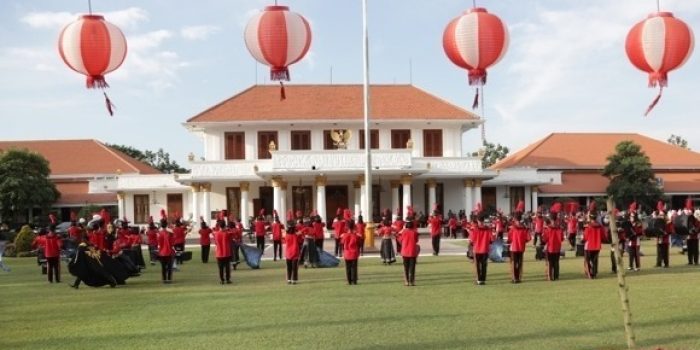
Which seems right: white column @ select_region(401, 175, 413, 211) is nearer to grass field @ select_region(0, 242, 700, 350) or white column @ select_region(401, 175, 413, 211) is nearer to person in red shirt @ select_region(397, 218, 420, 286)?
grass field @ select_region(0, 242, 700, 350)

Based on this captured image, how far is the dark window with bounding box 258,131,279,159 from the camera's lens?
3656 centimetres

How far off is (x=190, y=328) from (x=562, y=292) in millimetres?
6354

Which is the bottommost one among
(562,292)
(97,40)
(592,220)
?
(562,292)

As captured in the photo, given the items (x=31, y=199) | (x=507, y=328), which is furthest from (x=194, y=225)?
(x=507, y=328)

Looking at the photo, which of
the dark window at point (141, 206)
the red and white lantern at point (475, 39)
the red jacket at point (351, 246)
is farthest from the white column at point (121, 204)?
the red and white lantern at point (475, 39)

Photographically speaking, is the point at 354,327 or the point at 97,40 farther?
the point at 97,40

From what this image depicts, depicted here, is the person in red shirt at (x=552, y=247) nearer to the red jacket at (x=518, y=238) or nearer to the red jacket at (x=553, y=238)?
the red jacket at (x=553, y=238)

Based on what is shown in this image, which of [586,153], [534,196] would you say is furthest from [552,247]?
[586,153]

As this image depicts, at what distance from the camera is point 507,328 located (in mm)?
8844

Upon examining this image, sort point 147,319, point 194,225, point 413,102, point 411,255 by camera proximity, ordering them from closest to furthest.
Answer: point 147,319
point 411,255
point 194,225
point 413,102

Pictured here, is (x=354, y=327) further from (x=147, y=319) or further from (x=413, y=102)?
(x=413, y=102)

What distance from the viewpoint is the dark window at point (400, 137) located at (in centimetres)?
3709

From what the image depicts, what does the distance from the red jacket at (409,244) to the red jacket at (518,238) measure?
1.95 m

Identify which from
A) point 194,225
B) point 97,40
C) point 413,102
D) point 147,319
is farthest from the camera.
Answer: point 413,102
